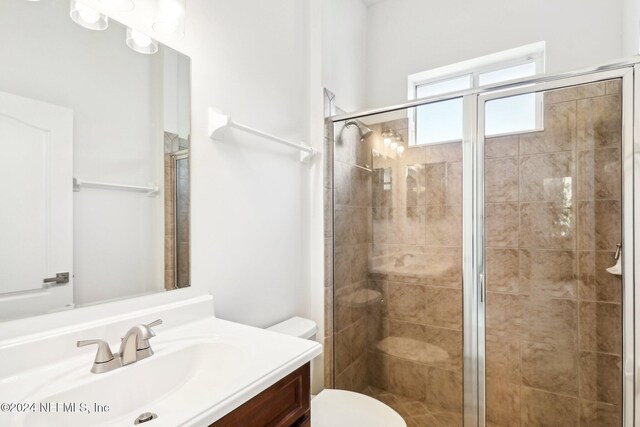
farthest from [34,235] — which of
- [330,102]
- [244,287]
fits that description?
[330,102]

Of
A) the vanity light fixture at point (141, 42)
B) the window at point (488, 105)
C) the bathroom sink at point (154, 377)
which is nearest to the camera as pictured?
the bathroom sink at point (154, 377)

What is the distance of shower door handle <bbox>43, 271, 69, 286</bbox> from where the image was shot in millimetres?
832

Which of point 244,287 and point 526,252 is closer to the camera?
point 244,287

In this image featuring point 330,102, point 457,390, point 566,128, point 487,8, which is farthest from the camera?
point 487,8

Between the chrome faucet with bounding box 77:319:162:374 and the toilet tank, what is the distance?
2.31ft

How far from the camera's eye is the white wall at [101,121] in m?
0.80

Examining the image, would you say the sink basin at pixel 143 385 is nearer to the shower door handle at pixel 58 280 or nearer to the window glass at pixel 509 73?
the shower door handle at pixel 58 280

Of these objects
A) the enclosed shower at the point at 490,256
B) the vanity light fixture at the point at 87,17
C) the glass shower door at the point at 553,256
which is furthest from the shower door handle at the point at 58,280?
the glass shower door at the point at 553,256

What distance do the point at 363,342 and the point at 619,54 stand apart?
218 cm

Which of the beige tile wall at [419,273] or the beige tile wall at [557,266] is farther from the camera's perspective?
the beige tile wall at [419,273]

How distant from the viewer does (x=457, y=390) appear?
1.68 metres

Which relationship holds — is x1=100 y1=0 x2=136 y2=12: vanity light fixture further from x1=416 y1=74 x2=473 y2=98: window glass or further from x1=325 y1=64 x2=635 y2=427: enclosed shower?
x1=416 y1=74 x2=473 y2=98: window glass

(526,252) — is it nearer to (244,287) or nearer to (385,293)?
(385,293)

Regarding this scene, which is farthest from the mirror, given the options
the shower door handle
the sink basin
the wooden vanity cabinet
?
the wooden vanity cabinet
